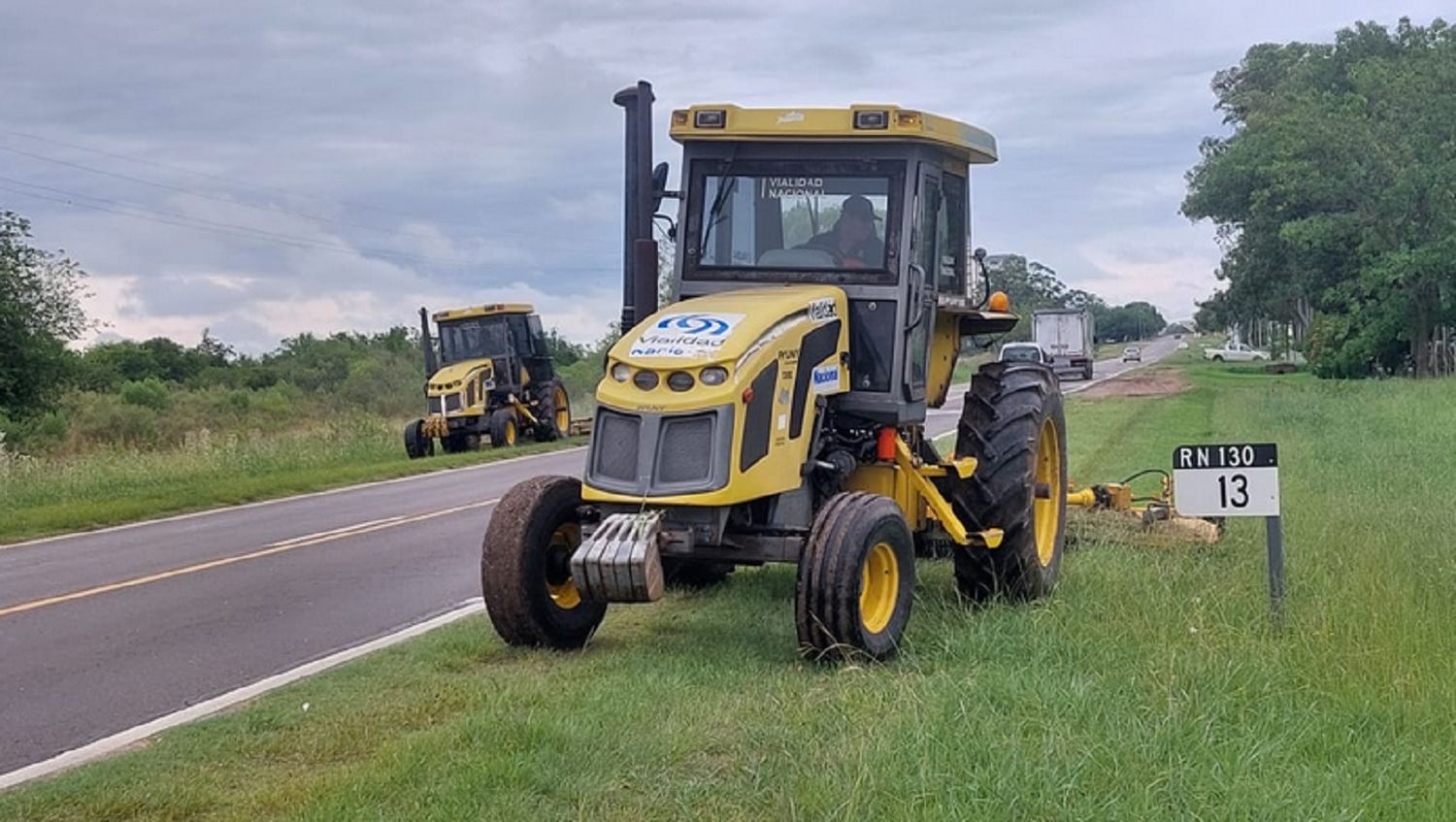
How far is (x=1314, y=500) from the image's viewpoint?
12.1 meters

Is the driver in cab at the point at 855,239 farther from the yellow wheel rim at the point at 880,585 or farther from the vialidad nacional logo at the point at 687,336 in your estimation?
the yellow wheel rim at the point at 880,585

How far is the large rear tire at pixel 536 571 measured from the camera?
24.8ft

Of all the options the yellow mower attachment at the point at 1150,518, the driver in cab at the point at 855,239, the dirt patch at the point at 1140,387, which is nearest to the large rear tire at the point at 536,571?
the driver in cab at the point at 855,239

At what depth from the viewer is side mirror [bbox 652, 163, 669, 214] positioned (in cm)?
831

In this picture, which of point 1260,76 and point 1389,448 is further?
point 1260,76

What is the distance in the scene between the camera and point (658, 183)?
27.3 feet

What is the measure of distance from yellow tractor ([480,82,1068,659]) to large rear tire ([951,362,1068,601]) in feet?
0.05

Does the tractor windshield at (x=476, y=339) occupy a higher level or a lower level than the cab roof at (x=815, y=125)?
lower

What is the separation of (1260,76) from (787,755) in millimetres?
60332

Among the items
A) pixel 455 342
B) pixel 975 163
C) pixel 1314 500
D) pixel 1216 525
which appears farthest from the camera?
pixel 455 342

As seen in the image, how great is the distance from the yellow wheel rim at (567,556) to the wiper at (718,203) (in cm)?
192

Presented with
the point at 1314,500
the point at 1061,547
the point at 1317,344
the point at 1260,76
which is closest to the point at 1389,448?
the point at 1314,500

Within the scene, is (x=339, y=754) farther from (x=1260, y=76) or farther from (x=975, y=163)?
(x=1260, y=76)

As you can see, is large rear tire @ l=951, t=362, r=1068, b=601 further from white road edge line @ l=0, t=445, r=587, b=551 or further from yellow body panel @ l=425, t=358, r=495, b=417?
yellow body panel @ l=425, t=358, r=495, b=417
